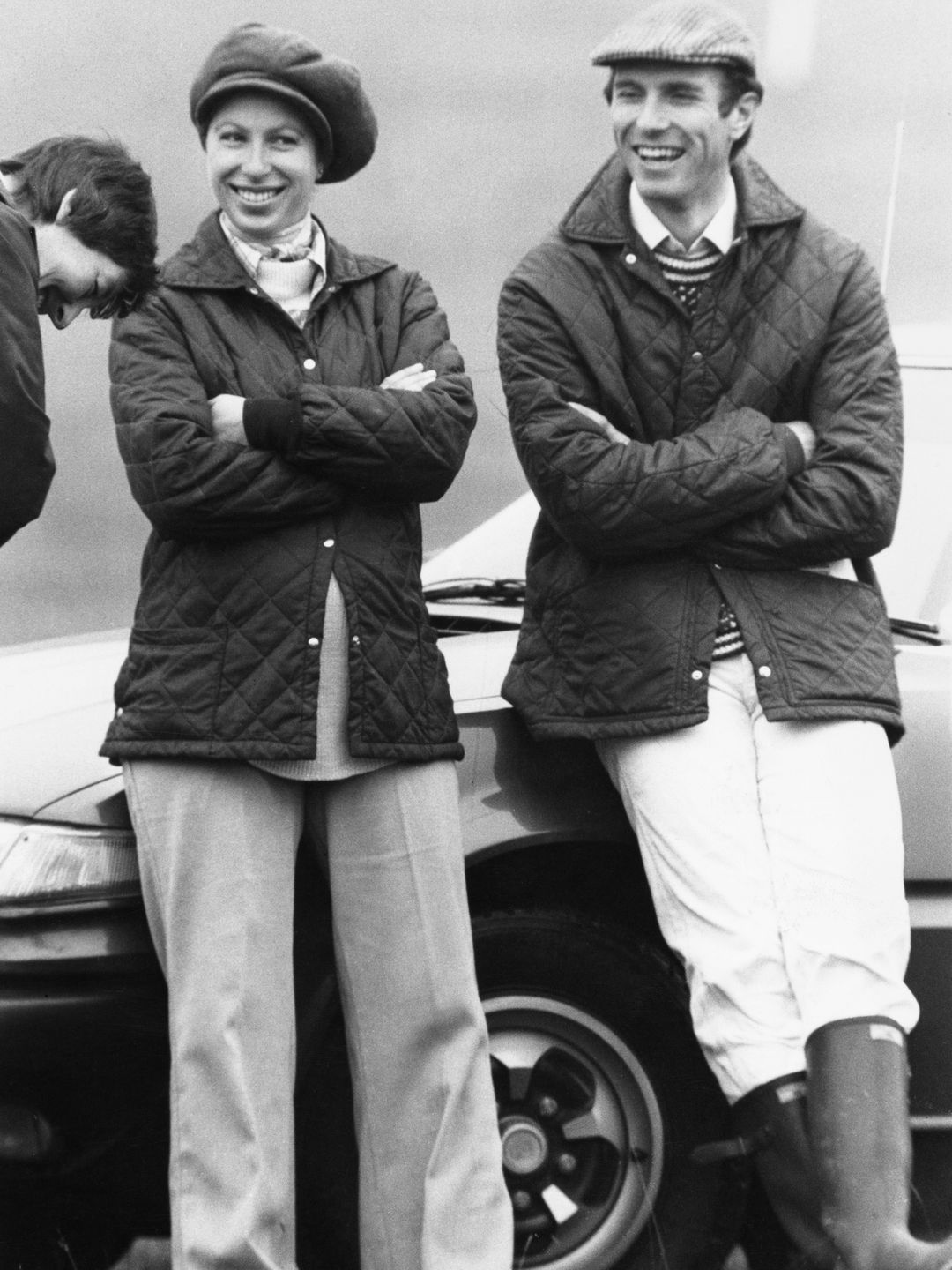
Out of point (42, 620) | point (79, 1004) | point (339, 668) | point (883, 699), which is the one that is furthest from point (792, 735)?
point (42, 620)

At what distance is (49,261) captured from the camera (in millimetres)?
3092

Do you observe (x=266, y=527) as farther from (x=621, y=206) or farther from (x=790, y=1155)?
(x=790, y=1155)

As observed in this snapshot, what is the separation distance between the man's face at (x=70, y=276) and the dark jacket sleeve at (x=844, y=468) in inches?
41.6

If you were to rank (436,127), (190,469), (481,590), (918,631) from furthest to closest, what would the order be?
1. (436,127)
2. (481,590)
3. (918,631)
4. (190,469)

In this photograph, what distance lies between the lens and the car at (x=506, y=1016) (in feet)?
10.5

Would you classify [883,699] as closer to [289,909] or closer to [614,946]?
[614,946]

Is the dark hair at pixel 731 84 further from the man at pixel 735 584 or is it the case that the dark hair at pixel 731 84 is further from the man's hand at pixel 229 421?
the man's hand at pixel 229 421

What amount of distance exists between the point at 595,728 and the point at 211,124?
1.22m

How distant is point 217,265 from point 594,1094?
5.05 ft

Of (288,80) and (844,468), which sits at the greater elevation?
(288,80)

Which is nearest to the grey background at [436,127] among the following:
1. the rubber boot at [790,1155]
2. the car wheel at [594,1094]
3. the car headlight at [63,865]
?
the car headlight at [63,865]

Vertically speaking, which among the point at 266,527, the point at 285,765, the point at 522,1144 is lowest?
the point at 522,1144

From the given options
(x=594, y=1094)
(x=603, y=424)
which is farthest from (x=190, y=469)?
(x=594, y=1094)

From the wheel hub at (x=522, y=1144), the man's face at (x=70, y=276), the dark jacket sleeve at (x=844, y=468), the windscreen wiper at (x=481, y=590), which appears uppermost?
the man's face at (x=70, y=276)
